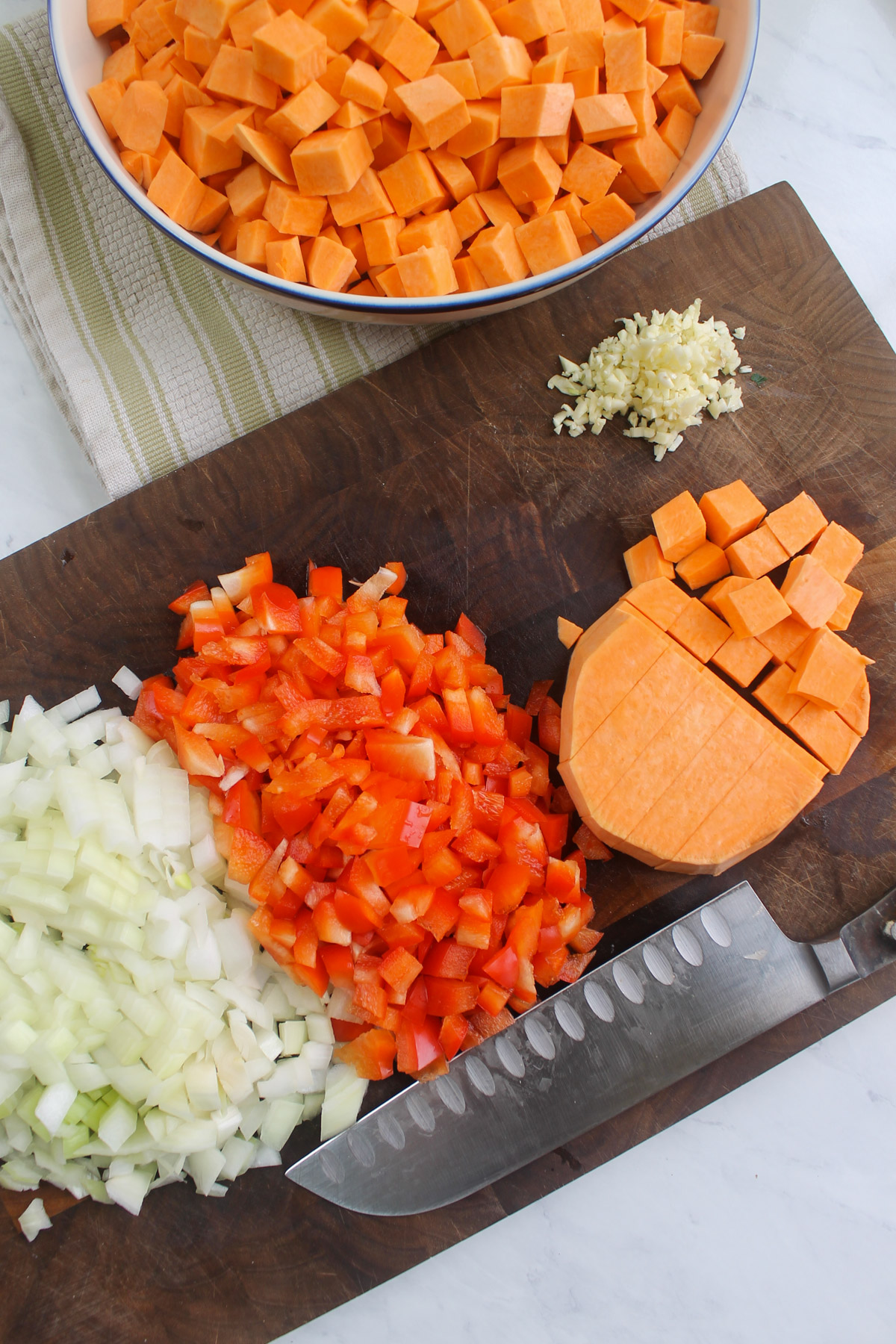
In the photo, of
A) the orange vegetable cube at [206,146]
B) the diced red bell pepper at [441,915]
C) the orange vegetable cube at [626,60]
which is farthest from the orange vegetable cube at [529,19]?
the diced red bell pepper at [441,915]

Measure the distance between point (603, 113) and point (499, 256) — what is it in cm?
33

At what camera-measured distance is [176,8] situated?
5.63 feet

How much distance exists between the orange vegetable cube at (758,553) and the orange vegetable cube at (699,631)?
129mm

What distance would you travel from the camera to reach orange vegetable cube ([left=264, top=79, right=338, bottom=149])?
1.67 m

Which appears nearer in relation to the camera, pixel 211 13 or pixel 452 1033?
pixel 211 13

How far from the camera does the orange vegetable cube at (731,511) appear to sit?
2.09 metres

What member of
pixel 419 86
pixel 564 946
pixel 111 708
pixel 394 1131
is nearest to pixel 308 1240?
pixel 394 1131

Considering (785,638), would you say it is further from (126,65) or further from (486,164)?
(126,65)

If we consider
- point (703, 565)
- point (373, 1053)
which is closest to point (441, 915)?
point (373, 1053)

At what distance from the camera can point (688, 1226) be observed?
88.5 inches

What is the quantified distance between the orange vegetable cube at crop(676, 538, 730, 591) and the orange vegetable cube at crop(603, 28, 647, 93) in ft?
3.20

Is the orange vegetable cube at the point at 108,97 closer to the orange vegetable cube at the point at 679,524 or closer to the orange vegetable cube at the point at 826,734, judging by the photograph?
the orange vegetable cube at the point at 679,524

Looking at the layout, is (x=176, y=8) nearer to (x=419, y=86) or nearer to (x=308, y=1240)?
(x=419, y=86)

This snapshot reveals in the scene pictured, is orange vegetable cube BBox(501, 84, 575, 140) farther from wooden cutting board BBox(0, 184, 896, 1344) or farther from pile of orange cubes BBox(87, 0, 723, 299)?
wooden cutting board BBox(0, 184, 896, 1344)
